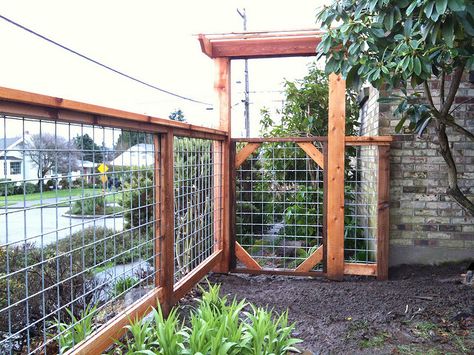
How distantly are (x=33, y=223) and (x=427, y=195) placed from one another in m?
3.69

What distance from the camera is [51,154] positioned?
189 centimetres

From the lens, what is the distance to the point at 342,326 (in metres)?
3.13

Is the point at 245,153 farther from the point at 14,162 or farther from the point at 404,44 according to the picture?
the point at 14,162

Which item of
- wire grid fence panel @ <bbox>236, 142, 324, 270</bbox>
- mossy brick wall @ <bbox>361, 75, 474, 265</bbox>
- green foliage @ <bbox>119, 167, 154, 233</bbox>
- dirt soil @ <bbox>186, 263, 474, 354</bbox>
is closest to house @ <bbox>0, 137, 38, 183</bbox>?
green foliage @ <bbox>119, 167, 154, 233</bbox>

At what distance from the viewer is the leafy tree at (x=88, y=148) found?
82.8 inches

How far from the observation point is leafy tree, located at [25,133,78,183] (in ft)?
5.87

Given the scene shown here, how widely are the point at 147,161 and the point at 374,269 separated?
2.58 m

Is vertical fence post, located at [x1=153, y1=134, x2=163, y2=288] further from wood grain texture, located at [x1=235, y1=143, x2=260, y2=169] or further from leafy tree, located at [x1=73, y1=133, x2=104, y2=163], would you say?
wood grain texture, located at [x1=235, y1=143, x2=260, y2=169]

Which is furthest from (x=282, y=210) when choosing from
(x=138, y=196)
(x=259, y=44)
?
(x=138, y=196)

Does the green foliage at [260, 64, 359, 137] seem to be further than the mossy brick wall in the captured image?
Yes

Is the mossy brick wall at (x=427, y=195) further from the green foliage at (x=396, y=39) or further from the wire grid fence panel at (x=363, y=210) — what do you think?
the green foliage at (x=396, y=39)

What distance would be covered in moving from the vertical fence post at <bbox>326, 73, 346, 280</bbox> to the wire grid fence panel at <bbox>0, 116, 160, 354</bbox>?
1897mm

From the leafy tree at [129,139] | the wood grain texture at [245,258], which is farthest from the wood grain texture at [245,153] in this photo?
the leafy tree at [129,139]

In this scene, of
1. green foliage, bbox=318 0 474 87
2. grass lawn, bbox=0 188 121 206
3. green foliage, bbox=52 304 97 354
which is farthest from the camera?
green foliage, bbox=318 0 474 87
